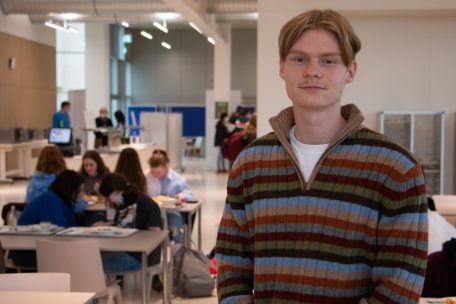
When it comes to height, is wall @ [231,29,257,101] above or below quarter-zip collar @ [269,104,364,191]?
above

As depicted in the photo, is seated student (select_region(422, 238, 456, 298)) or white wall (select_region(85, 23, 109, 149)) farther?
white wall (select_region(85, 23, 109, 149))

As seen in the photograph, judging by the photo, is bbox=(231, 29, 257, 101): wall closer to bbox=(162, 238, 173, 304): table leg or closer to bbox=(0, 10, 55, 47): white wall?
bbox=(0, 10, 55, 47): white wall

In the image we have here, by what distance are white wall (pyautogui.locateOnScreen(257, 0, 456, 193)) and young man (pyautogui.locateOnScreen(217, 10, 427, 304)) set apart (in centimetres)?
701

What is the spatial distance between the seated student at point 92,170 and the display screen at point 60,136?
713cm

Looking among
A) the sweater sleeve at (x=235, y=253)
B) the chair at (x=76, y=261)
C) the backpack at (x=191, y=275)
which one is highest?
Result: the sweater sleeve at (x=235, y=253)

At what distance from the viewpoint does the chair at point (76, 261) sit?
449 centimetres

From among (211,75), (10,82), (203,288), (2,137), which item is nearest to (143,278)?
(203,288)

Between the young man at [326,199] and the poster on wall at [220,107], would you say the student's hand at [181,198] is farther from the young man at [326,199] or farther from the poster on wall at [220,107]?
the poster on wall at [220,107]

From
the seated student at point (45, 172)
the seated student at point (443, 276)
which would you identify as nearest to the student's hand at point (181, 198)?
the seated student at point (45, 172)

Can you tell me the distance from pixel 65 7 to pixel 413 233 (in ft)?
48.2

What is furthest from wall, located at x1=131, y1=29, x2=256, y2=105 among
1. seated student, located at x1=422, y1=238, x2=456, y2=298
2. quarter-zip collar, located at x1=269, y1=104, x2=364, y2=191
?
quarter-zip collar, located at x1=269, y1=104, x2=364, y2=191

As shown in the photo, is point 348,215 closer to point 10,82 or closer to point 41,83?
point 10,82

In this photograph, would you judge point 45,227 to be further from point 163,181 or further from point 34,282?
point 163,181

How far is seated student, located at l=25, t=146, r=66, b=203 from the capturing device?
22.7 feet
